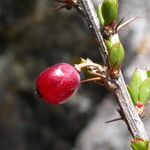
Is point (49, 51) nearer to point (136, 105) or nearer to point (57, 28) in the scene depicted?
point (57, 28)

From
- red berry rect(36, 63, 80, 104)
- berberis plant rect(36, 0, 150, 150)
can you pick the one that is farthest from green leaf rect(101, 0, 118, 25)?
red berry rect(36, 63, 80, 104)

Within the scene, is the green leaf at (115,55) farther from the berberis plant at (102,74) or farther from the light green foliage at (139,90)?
the light green foliage at (139,90)

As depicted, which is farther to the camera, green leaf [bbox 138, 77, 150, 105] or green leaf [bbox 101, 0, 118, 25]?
green leaf [bbox 138, 77, 150, 105]

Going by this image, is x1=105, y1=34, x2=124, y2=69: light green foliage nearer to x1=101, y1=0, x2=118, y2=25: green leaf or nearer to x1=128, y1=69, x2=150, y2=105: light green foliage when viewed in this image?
x1=101, y1=0, x2=118, y2=25: green leaf

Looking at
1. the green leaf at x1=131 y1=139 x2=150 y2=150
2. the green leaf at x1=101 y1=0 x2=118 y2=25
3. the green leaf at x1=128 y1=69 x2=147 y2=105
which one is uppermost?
the green leaf at x1=101 y1=0 x2=118 y2=25

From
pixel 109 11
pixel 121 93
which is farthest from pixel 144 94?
pixel 109 11

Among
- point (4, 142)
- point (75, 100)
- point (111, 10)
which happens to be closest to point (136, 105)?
point (111, 10)

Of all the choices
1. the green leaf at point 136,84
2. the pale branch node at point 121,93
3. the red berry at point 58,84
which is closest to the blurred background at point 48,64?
the green leaf at point 136,84
